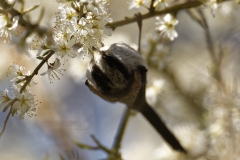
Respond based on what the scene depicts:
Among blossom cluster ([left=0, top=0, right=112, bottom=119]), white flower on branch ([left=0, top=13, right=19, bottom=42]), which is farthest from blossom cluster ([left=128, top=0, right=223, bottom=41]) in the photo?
white flower on branch ([left=0, top=13, right=19, bottom=42])

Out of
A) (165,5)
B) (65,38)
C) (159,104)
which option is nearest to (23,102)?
(65,38)

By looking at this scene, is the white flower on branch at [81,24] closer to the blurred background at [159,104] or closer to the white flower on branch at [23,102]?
the white flower on branch at [23,102]

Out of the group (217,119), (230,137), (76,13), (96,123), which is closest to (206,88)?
(217,119)

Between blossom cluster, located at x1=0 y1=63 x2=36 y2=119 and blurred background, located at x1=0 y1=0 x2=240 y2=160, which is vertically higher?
blossom cluster, located at x1=0 y1=63 x2=36 y2=119

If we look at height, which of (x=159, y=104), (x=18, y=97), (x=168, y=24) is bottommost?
(x=159, y=104)

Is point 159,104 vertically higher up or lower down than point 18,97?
lower down

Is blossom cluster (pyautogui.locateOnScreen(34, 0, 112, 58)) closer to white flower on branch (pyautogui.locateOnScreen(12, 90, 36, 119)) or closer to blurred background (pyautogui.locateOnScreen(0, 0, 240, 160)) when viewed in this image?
white flower on branch (pyautogui.locateOnScreen(12, 90, 36, 119))

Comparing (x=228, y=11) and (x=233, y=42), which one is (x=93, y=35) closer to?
(x=228, y=11)

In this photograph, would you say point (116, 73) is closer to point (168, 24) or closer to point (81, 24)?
point (81, 24)
